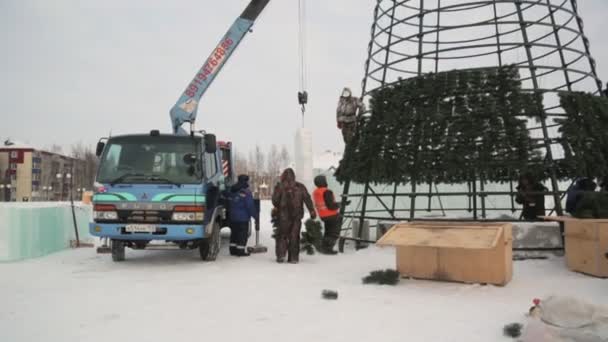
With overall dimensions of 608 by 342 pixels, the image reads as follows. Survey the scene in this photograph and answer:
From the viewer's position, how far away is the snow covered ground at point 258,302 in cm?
470

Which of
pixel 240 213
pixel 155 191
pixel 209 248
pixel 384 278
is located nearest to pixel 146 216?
pixel 155 191

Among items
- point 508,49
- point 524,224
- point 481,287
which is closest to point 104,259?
point 481,287

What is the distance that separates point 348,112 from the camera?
1104 centimetres

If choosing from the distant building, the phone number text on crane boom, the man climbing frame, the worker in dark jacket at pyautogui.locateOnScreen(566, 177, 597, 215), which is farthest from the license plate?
the distant building

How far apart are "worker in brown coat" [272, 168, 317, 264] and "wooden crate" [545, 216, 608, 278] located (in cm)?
451

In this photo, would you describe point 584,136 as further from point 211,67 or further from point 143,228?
point 211,67

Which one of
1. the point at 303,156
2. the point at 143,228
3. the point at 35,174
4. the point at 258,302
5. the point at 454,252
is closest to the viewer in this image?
the point at 258,302

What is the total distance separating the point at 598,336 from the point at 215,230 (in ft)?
25.1

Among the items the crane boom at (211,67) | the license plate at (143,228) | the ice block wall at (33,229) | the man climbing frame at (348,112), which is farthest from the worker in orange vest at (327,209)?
the ice block wall at (33,229)

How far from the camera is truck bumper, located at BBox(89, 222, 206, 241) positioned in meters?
8.52

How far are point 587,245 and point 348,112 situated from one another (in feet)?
18.9

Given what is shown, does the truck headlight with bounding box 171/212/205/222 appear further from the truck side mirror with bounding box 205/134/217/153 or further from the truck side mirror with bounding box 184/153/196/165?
the truck side mirror with bounding box 205/134/217/153

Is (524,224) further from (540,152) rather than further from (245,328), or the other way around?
(245,328)

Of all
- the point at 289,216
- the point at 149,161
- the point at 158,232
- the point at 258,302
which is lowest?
the point at 258,302
